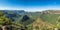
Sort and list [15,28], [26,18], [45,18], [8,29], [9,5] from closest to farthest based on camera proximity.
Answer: [8,29] < [15,28] < [9,5] < [45,18] < [26,18]

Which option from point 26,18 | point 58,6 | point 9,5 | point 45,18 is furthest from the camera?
point 26,18

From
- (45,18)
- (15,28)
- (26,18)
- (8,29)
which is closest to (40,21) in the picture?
(45,18)

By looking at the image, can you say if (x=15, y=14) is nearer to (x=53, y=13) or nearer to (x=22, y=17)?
(x=22, y=17)

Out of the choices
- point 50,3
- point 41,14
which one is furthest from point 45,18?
point 50,3

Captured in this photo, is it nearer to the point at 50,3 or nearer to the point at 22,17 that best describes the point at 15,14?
the point at 22,17

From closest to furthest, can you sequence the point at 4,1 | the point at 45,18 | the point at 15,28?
the point at 15,28, the point at 4,1, the point at 45,18

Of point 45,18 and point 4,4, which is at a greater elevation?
point 4,4

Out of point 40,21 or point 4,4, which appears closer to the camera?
point 4,4

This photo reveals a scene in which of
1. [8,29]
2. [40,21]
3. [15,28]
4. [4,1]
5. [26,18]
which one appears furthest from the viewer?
[26,18]

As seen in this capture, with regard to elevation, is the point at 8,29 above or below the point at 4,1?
below
